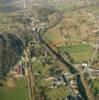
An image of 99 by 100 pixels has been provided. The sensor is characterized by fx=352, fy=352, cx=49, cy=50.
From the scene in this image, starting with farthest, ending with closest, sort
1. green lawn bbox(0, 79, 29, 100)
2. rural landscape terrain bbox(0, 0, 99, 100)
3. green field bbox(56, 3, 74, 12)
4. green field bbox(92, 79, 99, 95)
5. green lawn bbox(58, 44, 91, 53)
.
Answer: green field bbox(56, 3, 74, 12) < green lawn bbox(58, 44, 91, 53) < rural landscape terrain bbox(0, 0, 99, 100) < green field bbox(92, 79, 99, 95) < green lawn bbox(0, 79, 29, 100)

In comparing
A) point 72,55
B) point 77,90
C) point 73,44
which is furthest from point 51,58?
point 77,90

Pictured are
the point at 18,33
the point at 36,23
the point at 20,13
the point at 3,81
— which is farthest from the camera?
the point at 20,13

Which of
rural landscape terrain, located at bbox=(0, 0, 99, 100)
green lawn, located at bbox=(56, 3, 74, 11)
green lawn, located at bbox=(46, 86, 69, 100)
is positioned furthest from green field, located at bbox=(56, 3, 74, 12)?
green lawn, located at bbox=(46, 86, 69, 100)

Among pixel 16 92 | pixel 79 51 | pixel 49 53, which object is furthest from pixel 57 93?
pixel 79 51

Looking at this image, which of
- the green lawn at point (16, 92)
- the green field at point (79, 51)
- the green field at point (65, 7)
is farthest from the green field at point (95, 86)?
the green field at point (65, 7)

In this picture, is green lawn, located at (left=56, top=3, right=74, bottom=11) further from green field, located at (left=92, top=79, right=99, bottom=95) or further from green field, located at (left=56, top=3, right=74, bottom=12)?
green field, located at (left=92, top=79, right=99, bottom=95)

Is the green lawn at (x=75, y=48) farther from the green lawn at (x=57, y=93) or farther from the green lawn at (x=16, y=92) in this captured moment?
the green lawn at (x=16, y=92)

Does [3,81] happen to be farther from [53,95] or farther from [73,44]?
[73,44]
